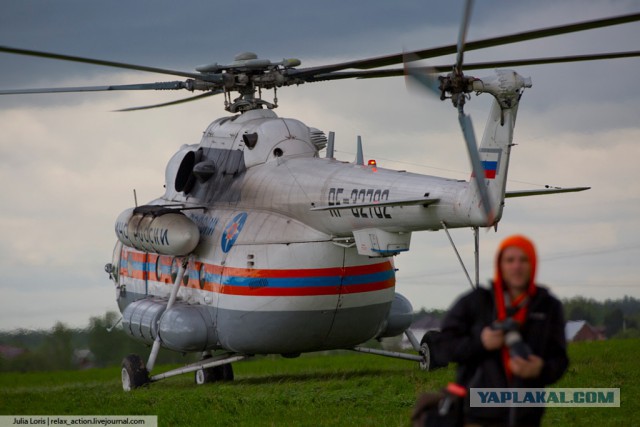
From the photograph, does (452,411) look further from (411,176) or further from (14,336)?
(14,336)

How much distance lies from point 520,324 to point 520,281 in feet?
0.85

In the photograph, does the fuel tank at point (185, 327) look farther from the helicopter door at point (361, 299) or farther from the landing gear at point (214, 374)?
the helicopter door at point (361, 299)

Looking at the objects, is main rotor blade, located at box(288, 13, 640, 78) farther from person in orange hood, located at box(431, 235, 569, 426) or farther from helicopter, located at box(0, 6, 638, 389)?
person in orange hood, located at box(431, 235, 569, 426)

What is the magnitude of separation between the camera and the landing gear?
15.3 metres

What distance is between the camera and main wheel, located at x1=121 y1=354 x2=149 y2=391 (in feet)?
67.2

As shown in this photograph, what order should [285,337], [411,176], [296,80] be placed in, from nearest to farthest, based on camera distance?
[411,176] < [285,337] < [296,80]

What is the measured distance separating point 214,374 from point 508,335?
51.4ft

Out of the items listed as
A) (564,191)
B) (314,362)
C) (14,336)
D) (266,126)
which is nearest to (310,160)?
(266,126)

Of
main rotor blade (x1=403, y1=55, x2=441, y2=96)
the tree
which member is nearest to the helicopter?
main rotor blade (x1=403, y1=55, x2=441, y2=96)

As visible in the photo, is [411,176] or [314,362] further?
[314,362]

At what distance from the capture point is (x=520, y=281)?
6934mm

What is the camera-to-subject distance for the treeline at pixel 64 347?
2447 cm

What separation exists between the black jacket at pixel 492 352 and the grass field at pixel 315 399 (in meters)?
6.27
